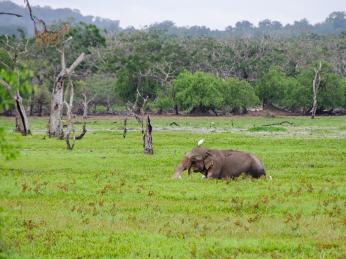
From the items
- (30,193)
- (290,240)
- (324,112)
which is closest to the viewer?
(290,240)

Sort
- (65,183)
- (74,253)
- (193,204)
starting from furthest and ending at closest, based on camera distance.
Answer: (65,183)
(193,204)
(74,253)

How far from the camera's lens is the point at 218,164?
787 inches

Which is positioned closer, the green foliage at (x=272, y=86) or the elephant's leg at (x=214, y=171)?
the elephant's leg at (x=214, y=171)

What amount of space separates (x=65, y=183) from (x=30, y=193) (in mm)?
1917

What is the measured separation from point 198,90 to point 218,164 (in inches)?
2327

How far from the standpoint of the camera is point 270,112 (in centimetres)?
8825

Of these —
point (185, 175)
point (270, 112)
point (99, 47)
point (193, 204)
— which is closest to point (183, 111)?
point (270, 112)

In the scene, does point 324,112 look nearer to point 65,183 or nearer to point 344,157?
point 344,157

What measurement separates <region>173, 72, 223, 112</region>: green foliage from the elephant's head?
5820cm

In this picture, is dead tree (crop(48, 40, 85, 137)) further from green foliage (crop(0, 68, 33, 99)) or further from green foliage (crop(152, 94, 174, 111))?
green foliage (crop(152, 94, 174, 111))

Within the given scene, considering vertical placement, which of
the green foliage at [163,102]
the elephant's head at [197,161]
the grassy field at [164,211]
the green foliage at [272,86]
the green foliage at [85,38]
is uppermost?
the green foliage at [85,38]

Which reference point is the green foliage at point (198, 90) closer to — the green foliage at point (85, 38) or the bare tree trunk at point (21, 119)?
the green foliage at point (85, 38)

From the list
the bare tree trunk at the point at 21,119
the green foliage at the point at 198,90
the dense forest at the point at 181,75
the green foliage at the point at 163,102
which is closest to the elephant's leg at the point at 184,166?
the bare tree trunk at the point at 21,119

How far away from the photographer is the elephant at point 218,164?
19.9 meters
